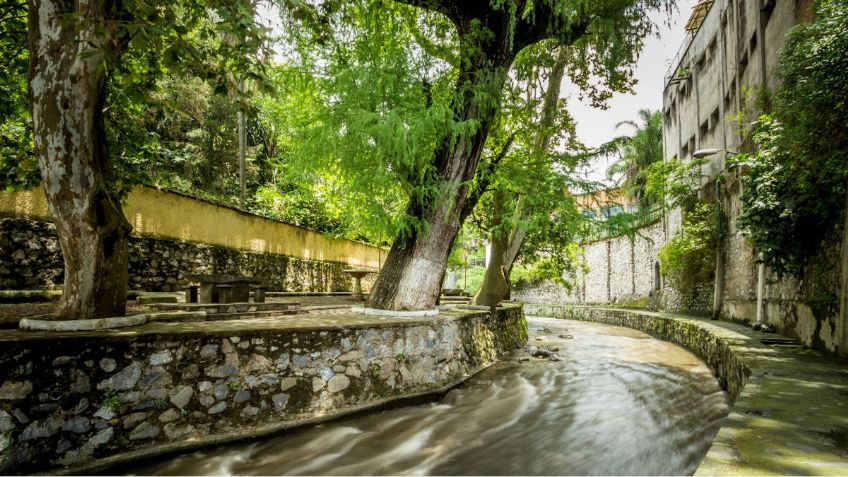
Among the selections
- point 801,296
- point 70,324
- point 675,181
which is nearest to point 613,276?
point 675,181

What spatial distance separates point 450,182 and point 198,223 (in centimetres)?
746

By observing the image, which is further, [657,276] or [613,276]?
[613,276]

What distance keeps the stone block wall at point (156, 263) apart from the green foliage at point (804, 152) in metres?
9.99

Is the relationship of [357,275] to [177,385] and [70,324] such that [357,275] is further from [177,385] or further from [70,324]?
[70,324]

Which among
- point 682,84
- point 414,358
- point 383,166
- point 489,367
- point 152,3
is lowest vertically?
point 489,367

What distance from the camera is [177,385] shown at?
161 inches

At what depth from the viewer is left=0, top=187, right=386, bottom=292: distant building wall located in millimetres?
7477

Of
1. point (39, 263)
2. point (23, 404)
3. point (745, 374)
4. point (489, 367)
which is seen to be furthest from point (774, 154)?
point (39, 263)

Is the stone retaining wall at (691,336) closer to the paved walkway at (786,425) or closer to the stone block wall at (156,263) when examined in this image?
the paved walkway at (786,425)

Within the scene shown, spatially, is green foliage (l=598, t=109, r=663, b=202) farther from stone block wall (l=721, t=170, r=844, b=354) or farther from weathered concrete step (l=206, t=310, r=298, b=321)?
weathered concrete step (l=206, t=310, r=298, b=321)

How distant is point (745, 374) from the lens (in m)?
5.23

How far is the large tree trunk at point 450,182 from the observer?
680cm

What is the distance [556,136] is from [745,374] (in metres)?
8.56

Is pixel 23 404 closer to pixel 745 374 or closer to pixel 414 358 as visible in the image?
pixel 414 358
